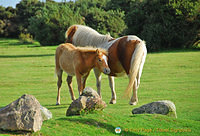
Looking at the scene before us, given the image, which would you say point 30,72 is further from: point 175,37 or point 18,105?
point 175,37

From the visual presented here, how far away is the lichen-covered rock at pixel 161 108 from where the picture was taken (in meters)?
9.62

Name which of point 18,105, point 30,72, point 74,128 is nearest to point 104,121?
point 74,128

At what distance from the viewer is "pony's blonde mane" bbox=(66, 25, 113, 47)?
494 inches

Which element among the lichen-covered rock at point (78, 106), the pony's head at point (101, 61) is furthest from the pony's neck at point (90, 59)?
the lichen-covered rock at point (78, 106)

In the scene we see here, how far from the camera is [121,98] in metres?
10.0

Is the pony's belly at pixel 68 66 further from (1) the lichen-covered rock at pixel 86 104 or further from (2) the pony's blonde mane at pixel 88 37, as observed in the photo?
(1) the lichen-covered rock at pixel 86 104

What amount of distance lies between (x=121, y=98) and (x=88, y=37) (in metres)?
3.80

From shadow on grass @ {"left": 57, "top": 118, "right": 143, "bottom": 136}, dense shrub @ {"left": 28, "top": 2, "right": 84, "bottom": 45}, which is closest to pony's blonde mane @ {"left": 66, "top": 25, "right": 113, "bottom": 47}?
shadow on grass @ {"left": 57, "top": 118, "right": 143, "bottom": 136}

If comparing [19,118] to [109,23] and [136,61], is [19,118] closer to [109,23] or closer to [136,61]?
[136,61]

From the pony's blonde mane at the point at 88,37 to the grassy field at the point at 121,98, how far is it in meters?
2.28

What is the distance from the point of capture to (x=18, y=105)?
702 centimetres

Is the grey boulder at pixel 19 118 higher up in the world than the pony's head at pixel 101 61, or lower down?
lower down

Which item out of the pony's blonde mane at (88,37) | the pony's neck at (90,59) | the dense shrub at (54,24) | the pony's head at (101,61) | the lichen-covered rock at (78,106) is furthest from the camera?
the dense shrub at (54,24)


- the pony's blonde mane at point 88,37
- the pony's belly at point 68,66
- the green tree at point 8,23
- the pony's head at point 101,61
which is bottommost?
the green tree at point 8,23
